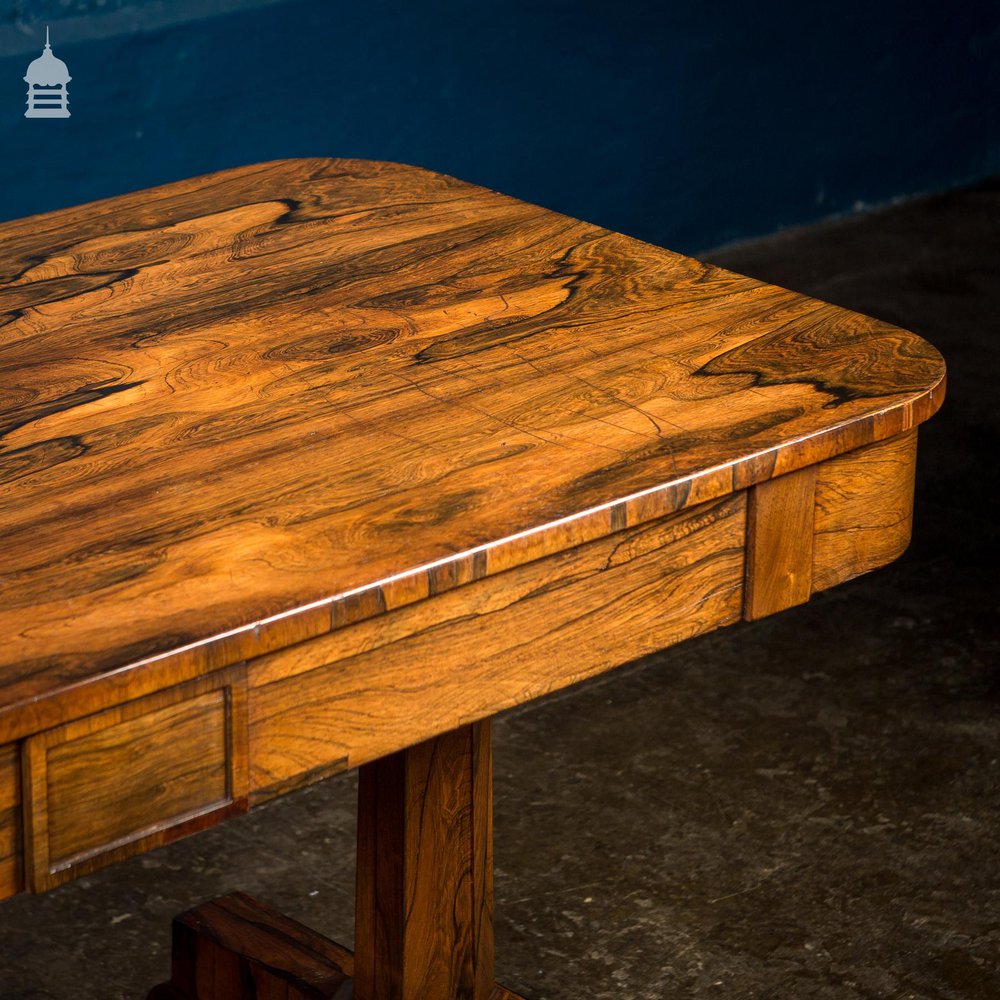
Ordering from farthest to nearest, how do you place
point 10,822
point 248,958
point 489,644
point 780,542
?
point 248,958 < point 780,542 < point 489,644 < point 10,822

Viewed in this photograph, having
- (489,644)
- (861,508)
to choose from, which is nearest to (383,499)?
(489,644)

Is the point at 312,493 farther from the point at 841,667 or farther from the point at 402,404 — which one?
the point at 841,667

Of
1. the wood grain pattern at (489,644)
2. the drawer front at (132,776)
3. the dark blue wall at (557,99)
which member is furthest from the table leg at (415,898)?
the dark blue wall at (557,99)

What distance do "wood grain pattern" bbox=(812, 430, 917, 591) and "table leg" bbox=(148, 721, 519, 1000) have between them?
14.9 inches

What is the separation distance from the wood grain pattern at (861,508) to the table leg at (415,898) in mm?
379

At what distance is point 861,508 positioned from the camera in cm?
119

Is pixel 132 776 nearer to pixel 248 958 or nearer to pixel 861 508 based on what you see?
pixel 861 508

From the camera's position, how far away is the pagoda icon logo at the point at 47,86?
2875 millimetres

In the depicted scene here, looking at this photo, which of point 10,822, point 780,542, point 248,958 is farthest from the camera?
point 248,958

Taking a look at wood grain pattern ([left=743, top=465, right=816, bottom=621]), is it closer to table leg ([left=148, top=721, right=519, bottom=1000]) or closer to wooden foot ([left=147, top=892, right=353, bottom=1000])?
table leg ([left=148, top=721, right=519, bottom=1000])

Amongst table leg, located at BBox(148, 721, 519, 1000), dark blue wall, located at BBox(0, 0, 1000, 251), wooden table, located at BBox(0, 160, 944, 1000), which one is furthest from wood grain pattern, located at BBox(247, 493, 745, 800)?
dark blue wall, located at BBox(0, 0, 1000, 251)

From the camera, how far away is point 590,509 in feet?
3.35

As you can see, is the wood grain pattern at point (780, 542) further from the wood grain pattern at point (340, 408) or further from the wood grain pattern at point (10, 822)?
the wood grain pattern at point (10, 822)

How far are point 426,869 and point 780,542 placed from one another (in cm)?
50
